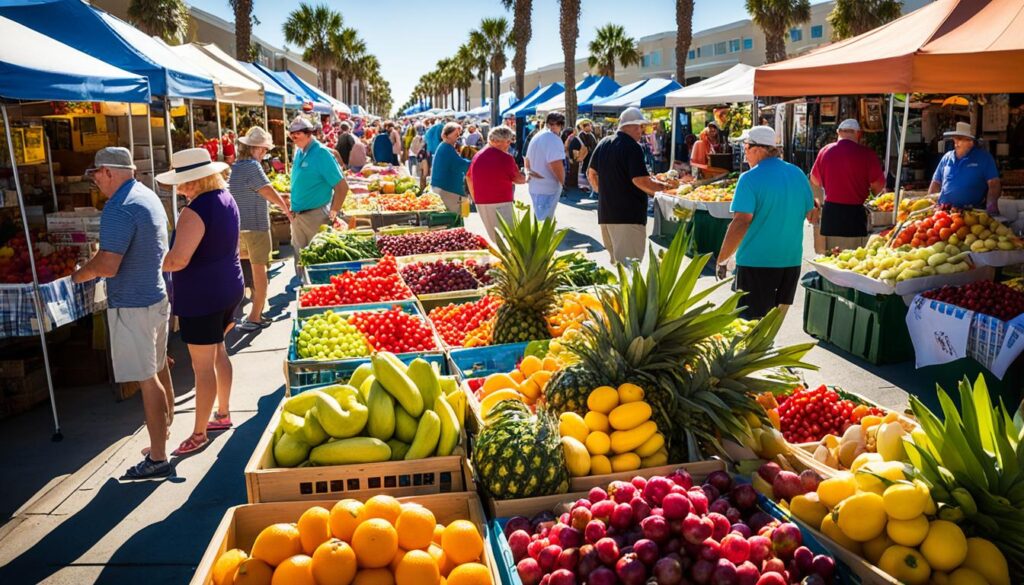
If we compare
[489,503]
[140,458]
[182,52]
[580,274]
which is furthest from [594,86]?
[489,503]

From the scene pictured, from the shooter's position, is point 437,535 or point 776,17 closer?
point 437,535

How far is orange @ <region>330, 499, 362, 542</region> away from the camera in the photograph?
2.60 m

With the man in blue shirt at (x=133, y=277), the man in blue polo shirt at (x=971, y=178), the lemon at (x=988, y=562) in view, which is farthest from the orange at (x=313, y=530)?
the man in blue polo shirt at (x=971, y=178)

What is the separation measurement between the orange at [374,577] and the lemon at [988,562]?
1.83 meters

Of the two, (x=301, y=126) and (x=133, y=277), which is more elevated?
(x=301, y=126)

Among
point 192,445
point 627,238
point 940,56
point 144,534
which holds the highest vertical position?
point 940,56

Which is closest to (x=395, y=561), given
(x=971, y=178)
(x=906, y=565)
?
(x=906, y=565)

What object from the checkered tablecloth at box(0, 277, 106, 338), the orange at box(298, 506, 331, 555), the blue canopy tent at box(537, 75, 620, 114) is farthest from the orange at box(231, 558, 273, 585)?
the blue canopy tent at box(537, 75, 620, 114)

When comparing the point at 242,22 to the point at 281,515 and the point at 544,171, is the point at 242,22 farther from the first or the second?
the point at 281,515

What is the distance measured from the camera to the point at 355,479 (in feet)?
10.6

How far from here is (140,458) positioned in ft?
17.9

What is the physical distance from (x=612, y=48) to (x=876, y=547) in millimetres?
54306

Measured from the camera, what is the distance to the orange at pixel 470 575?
8.29 feet

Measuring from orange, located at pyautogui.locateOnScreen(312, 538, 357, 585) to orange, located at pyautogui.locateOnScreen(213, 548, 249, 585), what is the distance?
1.01 feet
